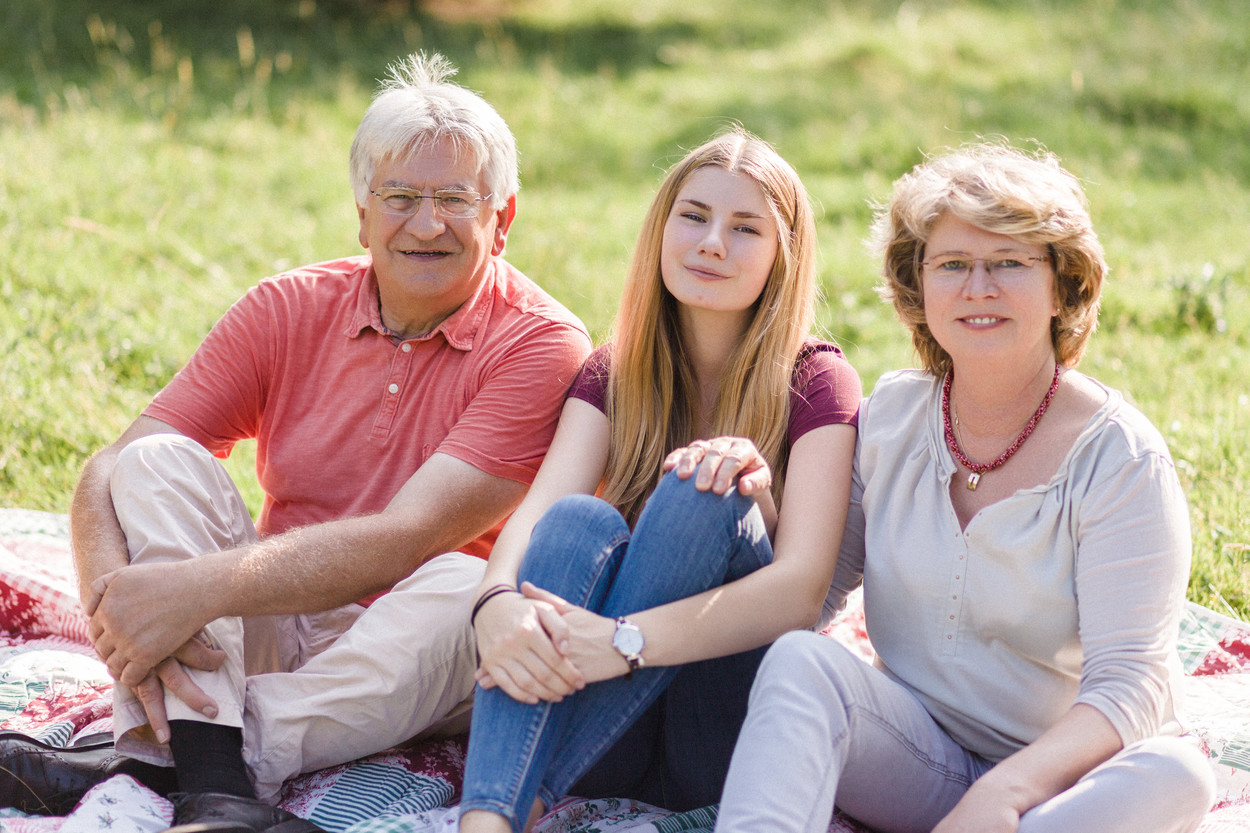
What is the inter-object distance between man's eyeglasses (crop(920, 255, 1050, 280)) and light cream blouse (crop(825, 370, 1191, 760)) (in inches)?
13.5

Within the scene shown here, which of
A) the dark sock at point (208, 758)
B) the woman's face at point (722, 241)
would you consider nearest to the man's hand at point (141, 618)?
the dark sock at point (208, 758)

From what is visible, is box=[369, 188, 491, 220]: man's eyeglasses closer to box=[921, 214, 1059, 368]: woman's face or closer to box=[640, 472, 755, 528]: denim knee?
box=[640, 472, 755, 528]: denim knee

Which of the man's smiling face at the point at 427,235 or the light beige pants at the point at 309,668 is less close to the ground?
the man's smiling face at the point at 427,235

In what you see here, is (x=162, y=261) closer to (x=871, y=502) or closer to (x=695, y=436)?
(x=695, y=436)

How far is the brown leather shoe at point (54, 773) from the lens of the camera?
2.75 metres

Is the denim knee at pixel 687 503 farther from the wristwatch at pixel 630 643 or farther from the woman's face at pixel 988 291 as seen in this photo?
the woman's face at pixel 988 291

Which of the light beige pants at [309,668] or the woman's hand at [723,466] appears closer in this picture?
the woman's hand at [723,466]

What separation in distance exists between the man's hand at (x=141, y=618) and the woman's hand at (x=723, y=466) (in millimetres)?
1159

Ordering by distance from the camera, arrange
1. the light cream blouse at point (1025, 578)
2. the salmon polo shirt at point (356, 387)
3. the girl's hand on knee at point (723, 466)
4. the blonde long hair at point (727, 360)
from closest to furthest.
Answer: the light cream blouse at point (1025, 578), the girl's hand on knee at point (723, 466), the blonde long hair at point (727, 360), the salmon polo shirt at point (356, 387)

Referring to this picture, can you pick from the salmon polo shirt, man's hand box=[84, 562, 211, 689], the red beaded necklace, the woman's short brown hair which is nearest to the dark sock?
man's hand box=[84, 562, 211, 689]

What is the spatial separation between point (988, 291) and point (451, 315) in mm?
1549

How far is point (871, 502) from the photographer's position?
287cm

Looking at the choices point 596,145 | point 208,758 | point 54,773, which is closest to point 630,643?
point 208,758

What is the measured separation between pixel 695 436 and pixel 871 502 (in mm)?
567
